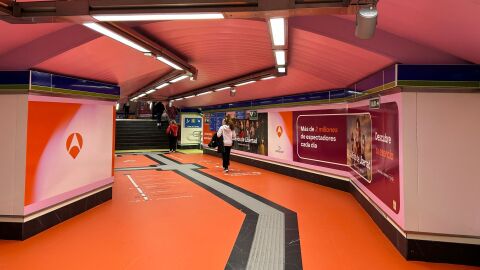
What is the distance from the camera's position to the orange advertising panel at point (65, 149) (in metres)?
4.29

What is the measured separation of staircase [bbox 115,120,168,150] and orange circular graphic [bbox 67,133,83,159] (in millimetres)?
12244

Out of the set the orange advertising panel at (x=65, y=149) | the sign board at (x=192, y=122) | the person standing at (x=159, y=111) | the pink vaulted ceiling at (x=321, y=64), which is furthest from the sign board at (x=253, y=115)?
the person standing at (x=159, y=111)

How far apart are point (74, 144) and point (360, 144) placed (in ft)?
18.0

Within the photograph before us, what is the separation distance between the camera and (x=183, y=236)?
4262 millimetres

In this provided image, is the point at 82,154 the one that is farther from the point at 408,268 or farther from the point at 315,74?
the point at 408,268

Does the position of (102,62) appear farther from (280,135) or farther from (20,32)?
(280,135)

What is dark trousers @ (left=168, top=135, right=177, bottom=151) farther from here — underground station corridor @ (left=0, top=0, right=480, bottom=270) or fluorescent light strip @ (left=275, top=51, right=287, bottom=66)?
fluorescent light strip @ (left=275, top=51, right=287, bottom=66)

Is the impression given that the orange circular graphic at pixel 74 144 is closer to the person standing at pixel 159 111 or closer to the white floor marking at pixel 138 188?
the white floor marking at pixel 138 188

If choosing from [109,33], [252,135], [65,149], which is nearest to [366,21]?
[109,33]

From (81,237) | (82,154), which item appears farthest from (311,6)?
(82,154)

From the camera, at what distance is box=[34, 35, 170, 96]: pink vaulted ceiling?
13.4ft

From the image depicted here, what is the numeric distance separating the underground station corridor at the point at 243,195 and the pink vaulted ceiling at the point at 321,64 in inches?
1.8

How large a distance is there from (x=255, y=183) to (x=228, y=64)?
133 inches

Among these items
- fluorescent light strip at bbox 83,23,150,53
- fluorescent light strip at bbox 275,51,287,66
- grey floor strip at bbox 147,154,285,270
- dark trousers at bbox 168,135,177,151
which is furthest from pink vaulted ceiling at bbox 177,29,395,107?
dark trousers at bbox 168,135,177,151
